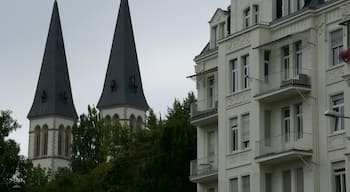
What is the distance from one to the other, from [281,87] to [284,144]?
9.06 ft

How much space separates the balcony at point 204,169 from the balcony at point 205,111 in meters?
2.06

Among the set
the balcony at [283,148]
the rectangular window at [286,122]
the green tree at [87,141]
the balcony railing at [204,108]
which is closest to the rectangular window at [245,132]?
the balcony at [283,148]

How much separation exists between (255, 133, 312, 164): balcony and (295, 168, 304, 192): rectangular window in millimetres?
795

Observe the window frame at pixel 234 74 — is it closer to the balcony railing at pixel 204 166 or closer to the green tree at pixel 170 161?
the balcony railing at pixel 204 166

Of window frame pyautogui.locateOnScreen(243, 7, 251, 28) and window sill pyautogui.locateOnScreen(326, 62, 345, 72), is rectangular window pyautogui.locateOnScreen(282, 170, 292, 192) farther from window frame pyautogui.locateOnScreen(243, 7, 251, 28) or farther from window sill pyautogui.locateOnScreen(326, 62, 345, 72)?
window frame pyautogui.locateOnScreen(243, 7, 251, 28)

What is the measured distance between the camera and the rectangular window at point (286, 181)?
6016cm

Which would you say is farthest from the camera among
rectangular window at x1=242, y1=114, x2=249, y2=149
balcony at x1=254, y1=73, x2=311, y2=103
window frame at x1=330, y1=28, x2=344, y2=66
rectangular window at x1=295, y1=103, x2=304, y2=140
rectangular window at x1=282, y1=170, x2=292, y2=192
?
rectangular window at x1=242, y1=114, x2=249, y2=149

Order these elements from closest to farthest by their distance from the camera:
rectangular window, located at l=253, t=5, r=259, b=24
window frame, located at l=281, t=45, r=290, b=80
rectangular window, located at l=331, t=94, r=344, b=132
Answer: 1. rectangular window, located at l=331, t=94, r=344, b=132
2. window frame, located at l=281, t=45, r=290, b=80
3. rectangular window, located at l=253, t=5, r=259, b=24

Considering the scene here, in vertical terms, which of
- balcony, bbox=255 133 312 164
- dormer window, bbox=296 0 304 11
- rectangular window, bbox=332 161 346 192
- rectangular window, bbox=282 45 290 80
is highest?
dormer window, bbox=296 0 304 11

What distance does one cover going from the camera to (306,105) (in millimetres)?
59156

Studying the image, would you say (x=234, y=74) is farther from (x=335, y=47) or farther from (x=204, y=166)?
(x=335, y=47)

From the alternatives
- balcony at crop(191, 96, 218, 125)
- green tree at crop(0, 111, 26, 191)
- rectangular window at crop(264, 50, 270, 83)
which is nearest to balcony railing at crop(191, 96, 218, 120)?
balcony at crop(191, 96, 218, 125)

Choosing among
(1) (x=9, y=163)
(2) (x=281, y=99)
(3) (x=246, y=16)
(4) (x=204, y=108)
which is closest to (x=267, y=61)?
(2) (x=281, y=99)

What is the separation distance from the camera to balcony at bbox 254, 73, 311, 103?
2324 inches
